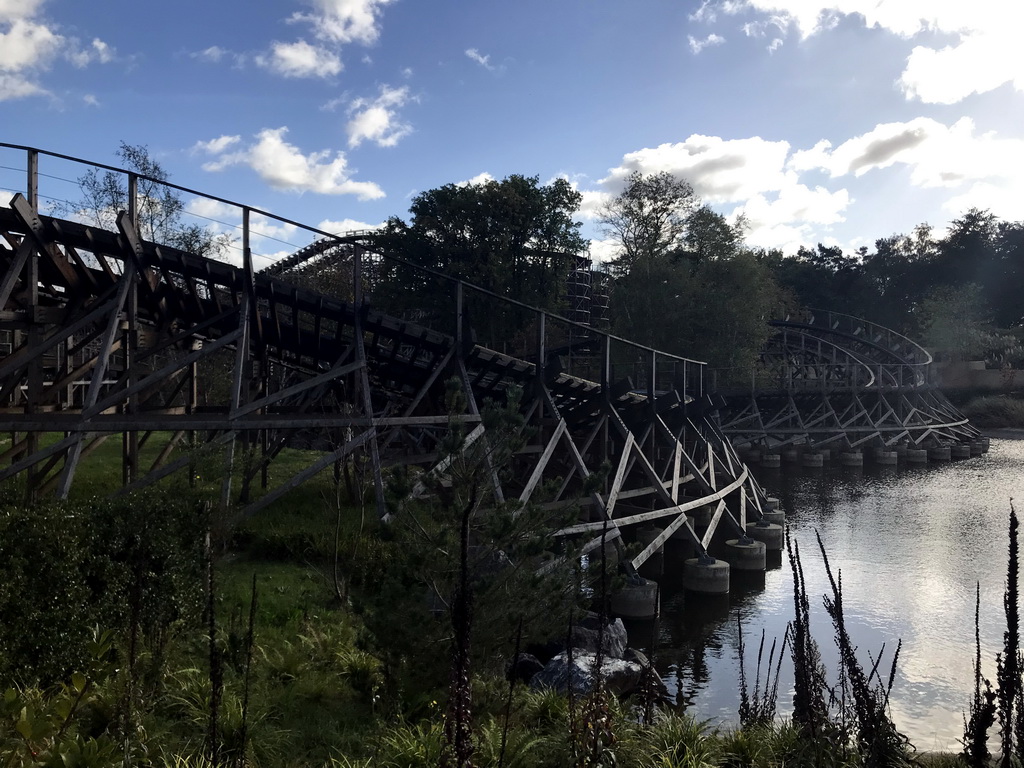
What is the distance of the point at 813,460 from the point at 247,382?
32.0m

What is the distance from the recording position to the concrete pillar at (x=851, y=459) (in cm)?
3950

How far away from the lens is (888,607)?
16203mm

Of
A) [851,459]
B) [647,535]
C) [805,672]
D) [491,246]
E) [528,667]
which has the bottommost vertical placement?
[528,667]

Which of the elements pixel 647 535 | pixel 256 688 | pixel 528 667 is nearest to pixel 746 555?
pixel 647 535

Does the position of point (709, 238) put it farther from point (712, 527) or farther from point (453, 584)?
point (453, 584)

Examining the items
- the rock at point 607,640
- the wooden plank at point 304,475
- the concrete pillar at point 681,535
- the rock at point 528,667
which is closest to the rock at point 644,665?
the rock at point 607,640

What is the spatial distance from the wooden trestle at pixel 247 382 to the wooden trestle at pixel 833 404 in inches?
826

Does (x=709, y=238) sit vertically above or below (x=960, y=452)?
above

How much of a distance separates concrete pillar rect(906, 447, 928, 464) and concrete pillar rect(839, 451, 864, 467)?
2.76 meters

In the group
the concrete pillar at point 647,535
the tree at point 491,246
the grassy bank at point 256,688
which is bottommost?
the concrete pillar at point 647,535

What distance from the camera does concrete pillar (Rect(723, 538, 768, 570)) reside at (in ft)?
62.1

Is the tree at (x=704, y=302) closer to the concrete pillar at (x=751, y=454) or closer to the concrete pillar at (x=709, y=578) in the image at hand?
the concrete pillar at (x=751, y=454)

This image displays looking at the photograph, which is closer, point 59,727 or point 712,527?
point 59,727

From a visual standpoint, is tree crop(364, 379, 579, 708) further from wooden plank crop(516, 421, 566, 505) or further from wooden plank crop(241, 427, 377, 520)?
wooden plank crop(516, 421, 566, 505)
